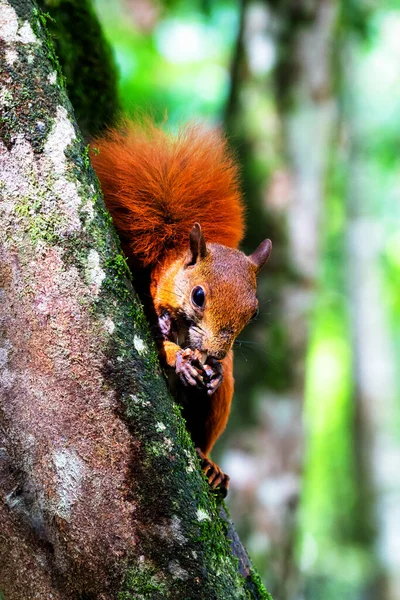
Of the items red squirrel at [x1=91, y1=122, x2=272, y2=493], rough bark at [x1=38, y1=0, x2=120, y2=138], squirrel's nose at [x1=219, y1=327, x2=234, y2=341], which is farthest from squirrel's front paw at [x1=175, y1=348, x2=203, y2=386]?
rough bark at [x1=38, y1=0, x2=120, y2=138]

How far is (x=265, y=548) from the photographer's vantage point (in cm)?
471

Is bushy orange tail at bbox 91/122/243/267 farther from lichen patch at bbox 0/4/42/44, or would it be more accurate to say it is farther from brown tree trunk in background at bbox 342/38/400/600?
brown tree trunk in background at bbox 342/38/400/600

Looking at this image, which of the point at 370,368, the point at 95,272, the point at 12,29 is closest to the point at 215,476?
the point at 95,272

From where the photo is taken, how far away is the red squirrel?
2775 mm

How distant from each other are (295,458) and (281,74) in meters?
2.81

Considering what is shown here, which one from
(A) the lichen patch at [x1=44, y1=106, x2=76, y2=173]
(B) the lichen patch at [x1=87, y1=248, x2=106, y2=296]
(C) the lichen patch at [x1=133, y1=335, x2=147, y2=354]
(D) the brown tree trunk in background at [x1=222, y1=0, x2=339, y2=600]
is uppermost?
(A) the lichen patch at [x1=44, y1=106, x2=76, y2=173]

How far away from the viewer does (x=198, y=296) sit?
9.23 ft

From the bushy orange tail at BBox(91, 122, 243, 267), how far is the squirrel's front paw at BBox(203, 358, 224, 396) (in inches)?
20.8

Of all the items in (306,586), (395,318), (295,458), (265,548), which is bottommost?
(306,586)

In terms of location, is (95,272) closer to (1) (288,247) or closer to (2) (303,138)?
(1) (288,247)

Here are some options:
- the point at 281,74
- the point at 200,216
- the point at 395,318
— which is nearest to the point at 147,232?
the point at 200,216

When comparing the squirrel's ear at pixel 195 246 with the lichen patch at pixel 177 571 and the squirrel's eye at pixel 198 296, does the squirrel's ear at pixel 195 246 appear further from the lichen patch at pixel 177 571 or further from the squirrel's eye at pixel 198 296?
the lichen patch at pixel 177 571

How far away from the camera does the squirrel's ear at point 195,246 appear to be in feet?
9.11

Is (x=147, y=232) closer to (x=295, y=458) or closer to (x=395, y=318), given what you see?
(x=295, y=458)
